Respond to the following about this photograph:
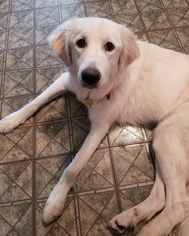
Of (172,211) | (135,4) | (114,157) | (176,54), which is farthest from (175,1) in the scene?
(172,211)

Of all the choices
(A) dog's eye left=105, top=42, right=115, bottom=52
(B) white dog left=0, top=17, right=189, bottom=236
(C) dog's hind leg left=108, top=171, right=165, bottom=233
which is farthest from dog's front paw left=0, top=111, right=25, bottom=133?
(C) dog's hind leg left=108, top=171, right=165, bottom=233

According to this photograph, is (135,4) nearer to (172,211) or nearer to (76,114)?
(76,114)

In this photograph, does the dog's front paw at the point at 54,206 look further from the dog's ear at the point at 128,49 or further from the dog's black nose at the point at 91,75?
the dog's ear at the point at 128,49

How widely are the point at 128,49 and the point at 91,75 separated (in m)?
0.31

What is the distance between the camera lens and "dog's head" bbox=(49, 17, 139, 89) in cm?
136

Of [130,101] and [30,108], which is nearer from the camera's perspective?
[130,101]

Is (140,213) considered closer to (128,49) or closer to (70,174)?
(70,174)

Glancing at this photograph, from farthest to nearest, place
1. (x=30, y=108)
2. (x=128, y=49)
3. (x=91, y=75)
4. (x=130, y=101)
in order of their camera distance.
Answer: (x=30, y=108) → (x=130, y=101) → (x=128, y=49) → (x=91, y=75)

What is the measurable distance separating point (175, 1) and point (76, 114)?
1.68 metres

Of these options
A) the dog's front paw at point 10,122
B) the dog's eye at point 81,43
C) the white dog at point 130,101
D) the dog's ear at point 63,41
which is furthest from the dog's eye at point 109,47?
the dog's front paw at point 10,122

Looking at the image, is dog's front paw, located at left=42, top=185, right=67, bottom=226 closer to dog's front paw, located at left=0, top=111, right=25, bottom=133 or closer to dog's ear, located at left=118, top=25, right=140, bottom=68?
dog's front paw, located at left=0, top=111, right=25, bottom=133

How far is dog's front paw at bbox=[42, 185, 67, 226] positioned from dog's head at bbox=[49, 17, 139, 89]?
26.0 inches

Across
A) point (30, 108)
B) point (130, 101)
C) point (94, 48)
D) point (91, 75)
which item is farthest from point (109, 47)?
point (30, 108)

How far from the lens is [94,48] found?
1389 mm
